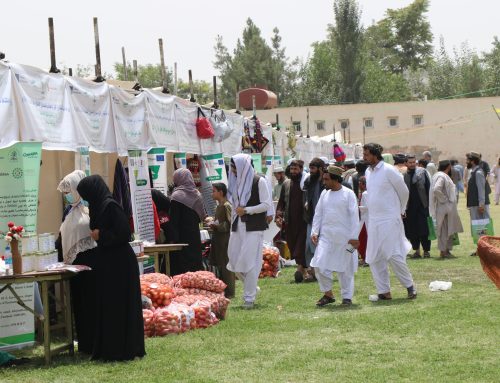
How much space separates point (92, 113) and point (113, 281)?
3166mm

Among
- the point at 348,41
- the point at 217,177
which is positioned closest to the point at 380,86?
the point at 348,41

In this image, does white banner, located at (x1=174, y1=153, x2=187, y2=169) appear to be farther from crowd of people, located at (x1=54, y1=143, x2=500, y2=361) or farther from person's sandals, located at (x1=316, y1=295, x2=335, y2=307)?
person's sandals, located at (x1=316, y1=295, x2=335, y2=307)

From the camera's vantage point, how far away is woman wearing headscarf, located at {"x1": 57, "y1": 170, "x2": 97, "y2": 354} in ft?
25.8

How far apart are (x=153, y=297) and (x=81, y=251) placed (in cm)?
165

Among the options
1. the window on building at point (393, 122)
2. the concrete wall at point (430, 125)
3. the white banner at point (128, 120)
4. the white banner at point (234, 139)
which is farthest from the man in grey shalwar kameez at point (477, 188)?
the window on building at point (393, 122)

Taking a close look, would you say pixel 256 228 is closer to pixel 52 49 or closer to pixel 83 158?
pixel 83 158

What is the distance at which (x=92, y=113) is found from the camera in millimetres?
10383

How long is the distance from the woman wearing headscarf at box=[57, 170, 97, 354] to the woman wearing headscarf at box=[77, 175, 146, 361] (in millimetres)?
164

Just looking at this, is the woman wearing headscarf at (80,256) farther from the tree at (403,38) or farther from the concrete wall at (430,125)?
the tree at (403,38)

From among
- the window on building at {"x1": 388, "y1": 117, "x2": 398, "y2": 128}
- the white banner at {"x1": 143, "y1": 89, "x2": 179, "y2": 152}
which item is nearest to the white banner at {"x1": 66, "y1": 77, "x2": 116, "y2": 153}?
the white banner at {"x1": 143, "y1": 89, "x2": 179, "y2": 152}

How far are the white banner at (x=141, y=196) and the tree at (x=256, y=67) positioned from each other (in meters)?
65.1

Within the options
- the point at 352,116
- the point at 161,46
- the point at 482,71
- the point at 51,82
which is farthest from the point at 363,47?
the point at 51,82

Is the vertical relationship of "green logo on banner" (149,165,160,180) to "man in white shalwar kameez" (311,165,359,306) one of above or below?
above

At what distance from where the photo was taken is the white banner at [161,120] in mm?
12141
